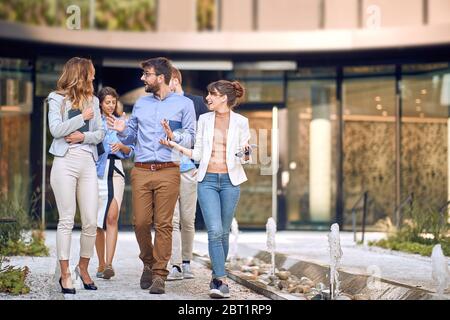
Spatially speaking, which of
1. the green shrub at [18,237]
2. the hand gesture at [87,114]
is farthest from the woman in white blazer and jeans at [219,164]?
the green shrub at [18,237]

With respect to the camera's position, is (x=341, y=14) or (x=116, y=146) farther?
(x=341, y=14)

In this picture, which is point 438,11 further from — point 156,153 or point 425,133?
→ point 156,153

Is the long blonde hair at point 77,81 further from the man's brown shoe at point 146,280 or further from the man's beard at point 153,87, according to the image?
the man's brown shoe at point 146,280

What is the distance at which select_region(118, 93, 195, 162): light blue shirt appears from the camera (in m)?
8.43

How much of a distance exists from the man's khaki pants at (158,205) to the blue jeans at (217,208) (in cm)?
31

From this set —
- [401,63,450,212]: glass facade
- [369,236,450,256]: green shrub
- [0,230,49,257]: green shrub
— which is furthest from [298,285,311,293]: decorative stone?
[401,63,450,212]: glass facade

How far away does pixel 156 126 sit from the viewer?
332 inches

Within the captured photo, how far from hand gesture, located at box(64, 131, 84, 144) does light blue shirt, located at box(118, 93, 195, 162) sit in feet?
1.48

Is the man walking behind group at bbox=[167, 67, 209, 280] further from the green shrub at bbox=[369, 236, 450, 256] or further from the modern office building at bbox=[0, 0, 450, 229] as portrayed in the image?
the modern office building at bbox=[0, 0, 450, 229]

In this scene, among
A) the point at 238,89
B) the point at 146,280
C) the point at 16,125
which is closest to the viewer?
the point at 238,89

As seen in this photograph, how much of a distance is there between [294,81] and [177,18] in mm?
2689

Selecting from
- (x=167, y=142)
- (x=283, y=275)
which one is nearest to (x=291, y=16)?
(x=283, y=275)

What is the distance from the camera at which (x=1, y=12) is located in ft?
61.9
